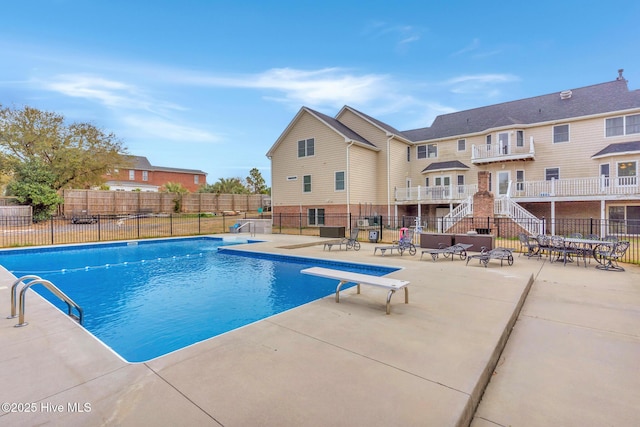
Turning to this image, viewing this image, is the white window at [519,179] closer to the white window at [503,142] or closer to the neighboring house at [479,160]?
the neighboring house at [479,160]

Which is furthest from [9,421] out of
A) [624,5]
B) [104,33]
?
[624,5]

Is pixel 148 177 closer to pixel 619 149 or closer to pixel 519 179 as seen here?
pixel 519 179

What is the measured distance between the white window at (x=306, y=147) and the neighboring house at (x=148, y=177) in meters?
30.2

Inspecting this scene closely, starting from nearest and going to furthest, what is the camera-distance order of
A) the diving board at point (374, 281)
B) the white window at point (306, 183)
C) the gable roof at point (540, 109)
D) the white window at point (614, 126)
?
the diving board at point (374, 281), the white window at point (614, 126), the gable roof at point (540, 109), the white window at point (306, 183)

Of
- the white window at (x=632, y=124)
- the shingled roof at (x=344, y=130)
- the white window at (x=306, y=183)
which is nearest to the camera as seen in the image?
the white window at (x=632, y=124)

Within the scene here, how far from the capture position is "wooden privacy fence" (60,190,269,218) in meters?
26.0

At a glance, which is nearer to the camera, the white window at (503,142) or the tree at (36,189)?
the white window at (503,142)

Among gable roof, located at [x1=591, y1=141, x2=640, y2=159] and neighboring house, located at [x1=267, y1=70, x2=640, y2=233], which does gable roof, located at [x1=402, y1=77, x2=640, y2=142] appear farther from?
gable roof, located at [x1=591, y1=141, x2=640, y2=159]

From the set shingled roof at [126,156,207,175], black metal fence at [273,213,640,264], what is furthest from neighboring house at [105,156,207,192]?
black metal fence at [273,213,640,264]

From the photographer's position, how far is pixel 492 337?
394cm

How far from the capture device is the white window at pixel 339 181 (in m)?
22.2

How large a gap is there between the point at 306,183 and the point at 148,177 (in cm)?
3495

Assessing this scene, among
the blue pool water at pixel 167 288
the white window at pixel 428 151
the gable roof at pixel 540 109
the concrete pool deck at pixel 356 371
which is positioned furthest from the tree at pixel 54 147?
the gable roof at pixel 540 109

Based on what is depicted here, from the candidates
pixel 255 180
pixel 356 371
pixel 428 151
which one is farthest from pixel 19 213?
pixel 255 180
